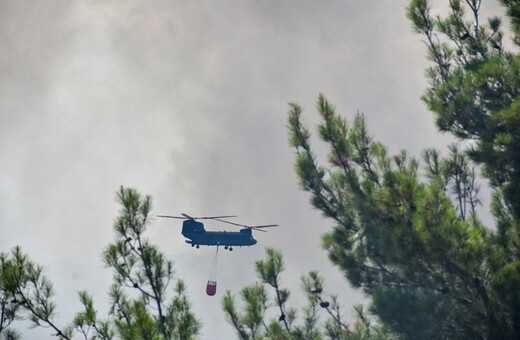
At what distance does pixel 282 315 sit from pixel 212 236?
2747 cm

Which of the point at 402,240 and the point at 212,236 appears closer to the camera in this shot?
the point at 402,240

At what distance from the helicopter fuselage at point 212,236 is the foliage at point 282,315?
25112 millimetres

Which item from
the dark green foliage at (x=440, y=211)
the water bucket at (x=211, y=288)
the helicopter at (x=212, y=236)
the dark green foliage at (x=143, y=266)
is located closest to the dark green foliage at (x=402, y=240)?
the dark green foliage at (x=440, y=211)

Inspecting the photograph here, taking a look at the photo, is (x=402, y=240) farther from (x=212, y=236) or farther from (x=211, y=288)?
(x=212, y=236)

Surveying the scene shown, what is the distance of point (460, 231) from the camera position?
8.52 meters

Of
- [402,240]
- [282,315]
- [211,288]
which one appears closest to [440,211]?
[402,240]

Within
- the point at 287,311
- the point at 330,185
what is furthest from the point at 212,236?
the point at 330,185

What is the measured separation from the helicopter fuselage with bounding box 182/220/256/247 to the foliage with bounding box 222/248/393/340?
989 inches

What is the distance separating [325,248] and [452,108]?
3.89m

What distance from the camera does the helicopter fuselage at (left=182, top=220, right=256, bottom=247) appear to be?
38281mm

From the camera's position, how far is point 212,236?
38875 mm

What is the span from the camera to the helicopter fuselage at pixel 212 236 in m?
38.3

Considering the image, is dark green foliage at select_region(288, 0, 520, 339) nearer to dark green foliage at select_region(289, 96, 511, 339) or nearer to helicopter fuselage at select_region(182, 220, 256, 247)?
dark green foliage at select_region(289, 96, 511, 339)

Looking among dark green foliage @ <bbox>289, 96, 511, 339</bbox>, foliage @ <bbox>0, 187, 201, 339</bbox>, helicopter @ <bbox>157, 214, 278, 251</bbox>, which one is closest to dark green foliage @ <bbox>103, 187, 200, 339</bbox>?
foliage @ <bbox>0, 187, 201, 339</bbox>
